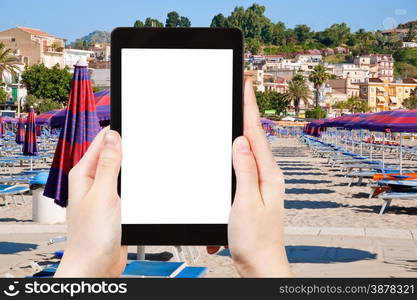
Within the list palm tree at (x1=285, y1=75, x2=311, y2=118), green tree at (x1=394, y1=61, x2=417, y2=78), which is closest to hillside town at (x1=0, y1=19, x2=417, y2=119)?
palm tree at (x1=285, y1=75, x2=311, y2=118)

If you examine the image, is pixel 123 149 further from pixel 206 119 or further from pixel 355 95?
pixel 355 95

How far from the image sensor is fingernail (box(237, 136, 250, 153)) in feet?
4.39

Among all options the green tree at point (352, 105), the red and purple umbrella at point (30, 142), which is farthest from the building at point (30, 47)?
the red and purple umbrella at point (30, 142)

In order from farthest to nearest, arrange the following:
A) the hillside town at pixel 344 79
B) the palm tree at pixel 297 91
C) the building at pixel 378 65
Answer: the building at pixel 378 65
the hillside town at pixel 344 79
the palm tree at pixel 297 91

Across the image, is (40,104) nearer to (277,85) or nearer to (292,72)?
(277,85)

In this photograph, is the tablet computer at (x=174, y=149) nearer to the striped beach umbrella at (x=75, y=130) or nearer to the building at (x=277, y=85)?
the striped beach umbrella at (x=75, y=130)

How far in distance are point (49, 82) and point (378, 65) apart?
12459 centimetres

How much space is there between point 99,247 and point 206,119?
331 mm

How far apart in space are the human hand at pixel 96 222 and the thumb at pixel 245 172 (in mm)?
209

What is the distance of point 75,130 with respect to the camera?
7.95 meters

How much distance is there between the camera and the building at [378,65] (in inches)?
7259

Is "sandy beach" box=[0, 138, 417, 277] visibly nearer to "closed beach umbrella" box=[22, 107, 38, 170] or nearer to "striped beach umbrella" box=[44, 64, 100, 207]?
"striped beach umbrella" box=[44, 64, 100, 207]

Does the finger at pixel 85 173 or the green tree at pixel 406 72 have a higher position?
the green tree at pixel 406 72

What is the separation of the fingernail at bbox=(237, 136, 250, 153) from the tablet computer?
0.08 meters
